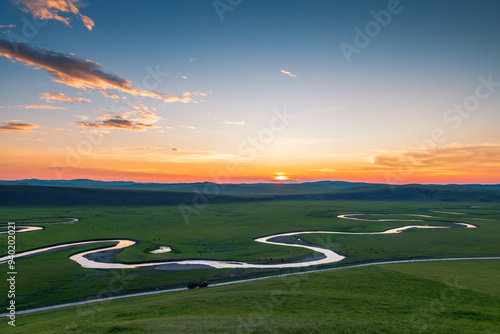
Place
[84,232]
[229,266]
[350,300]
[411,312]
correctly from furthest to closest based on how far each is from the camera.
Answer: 1. [84,232]
2. [229,266]
3. [350,300]
4. [411,312]

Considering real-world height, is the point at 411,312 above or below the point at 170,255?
above

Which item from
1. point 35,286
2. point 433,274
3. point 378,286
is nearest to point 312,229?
point 433,274

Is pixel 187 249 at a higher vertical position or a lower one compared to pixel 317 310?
lower

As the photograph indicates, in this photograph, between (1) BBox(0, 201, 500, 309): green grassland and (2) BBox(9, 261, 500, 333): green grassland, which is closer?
(2) BBox(9, 261, 500, 333): green grassland

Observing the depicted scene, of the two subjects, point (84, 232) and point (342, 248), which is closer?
point (342, 248)

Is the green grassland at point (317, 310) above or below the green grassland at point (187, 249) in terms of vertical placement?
above

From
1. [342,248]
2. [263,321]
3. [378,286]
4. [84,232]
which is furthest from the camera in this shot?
[84,232]

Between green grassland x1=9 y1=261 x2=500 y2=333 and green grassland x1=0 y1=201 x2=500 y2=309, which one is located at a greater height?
green grassland x1=9 y1=261 x2=500 y2=333

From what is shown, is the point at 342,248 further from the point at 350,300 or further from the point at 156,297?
the point at 156,297
